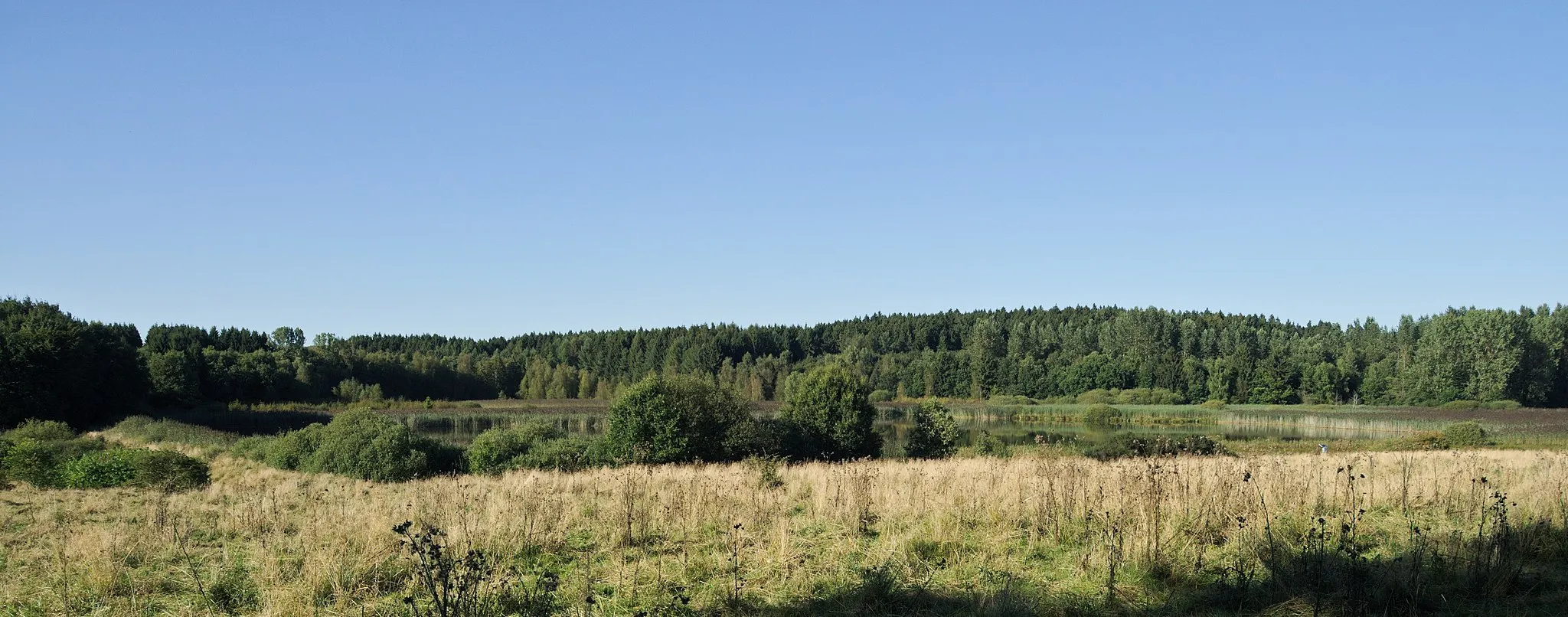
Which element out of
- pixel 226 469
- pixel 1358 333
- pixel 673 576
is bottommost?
pixel 226 469

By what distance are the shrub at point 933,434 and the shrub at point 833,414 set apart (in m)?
1.54

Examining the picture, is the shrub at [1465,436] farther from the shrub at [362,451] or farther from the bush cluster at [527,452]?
the shrub at [362,451]

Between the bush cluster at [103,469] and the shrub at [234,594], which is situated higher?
the shrub at [234,594]

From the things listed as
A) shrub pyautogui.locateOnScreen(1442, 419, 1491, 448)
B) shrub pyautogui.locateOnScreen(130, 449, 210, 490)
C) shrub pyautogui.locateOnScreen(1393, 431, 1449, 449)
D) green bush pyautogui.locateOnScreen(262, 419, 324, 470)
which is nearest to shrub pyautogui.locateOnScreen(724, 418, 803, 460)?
green bush pyautogui.locateOnScreen(262, 419, 324, 470)

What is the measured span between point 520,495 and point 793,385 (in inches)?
1018

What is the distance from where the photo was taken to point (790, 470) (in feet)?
54.2

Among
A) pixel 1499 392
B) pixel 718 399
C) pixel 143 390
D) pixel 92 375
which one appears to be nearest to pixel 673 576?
pixel 718 399

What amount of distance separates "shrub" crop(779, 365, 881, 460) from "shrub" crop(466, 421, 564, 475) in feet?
31.8

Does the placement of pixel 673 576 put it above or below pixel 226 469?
above

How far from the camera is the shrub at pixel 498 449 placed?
26.9m

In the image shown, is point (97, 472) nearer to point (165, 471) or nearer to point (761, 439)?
point (165, 471)

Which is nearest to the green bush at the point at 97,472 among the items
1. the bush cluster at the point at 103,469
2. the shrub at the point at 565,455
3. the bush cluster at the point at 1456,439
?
the bush cluster at the point at 103,469

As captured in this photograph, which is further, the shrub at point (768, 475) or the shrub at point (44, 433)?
the shrub at point (44, 433)

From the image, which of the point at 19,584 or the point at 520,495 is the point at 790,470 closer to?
the point at 520,495
